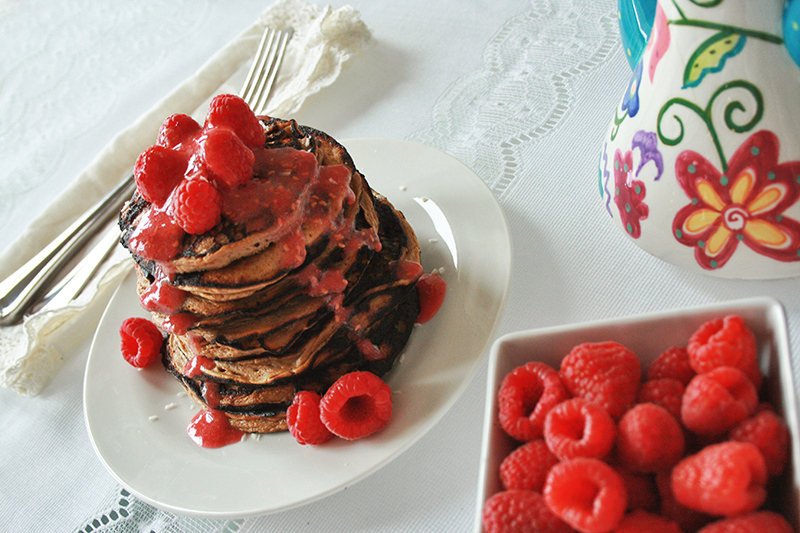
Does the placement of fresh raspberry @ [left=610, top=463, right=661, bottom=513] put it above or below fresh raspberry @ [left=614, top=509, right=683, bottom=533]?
below

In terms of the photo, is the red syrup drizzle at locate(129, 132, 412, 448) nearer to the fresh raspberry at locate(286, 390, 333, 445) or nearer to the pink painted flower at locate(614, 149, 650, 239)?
the fresh raspberry at locate(286, 390, 333, 445)

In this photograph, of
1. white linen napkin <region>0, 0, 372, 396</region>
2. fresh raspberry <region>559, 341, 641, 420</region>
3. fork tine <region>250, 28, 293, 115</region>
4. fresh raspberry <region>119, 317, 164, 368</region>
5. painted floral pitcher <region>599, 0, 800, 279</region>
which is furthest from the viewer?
fork tine <region>250, 28, 293, 115</region>

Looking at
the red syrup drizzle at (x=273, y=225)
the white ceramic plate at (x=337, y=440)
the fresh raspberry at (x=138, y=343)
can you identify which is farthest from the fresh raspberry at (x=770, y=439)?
the fresh raspberry at (x=138, y=343)

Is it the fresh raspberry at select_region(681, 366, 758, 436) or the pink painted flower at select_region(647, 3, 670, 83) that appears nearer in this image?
the fresh raspberry at select_region(681, 366, 758, 436)

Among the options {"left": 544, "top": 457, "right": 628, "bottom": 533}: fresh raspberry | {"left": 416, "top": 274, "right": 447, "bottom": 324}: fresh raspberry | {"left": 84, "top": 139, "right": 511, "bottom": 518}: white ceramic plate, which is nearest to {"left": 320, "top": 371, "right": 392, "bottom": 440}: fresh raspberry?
{"left": 84, "top": 139, "right": 511, "bottom": 518}: white ceramic plate

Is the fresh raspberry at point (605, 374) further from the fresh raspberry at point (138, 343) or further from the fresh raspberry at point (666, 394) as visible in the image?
the fresh raspberry at point (138, 343)

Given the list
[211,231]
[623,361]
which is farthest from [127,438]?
[623,361]

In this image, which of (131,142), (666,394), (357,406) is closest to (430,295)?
(357,406)

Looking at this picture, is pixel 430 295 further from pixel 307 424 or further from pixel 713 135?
pixel 713 135
